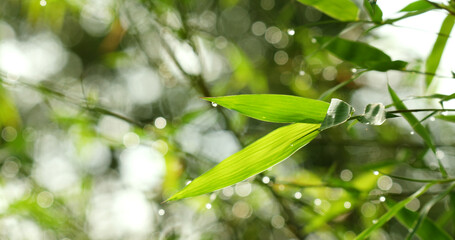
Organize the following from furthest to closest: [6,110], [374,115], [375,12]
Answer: [6,110], [375,12], [374,115]

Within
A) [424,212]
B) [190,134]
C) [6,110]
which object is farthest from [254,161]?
[6,110]

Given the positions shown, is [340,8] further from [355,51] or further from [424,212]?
[424,212]

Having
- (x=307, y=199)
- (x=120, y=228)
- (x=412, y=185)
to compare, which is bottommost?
(x=120, y=228)

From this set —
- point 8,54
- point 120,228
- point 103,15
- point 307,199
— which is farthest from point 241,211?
point 8,54

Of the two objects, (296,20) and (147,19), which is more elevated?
(147,19)

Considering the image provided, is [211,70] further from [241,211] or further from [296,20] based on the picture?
[241,211]

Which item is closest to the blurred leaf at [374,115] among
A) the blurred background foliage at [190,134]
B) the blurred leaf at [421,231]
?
the blurred leaf at [421,231]

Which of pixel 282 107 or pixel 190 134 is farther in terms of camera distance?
pixel 190 134
